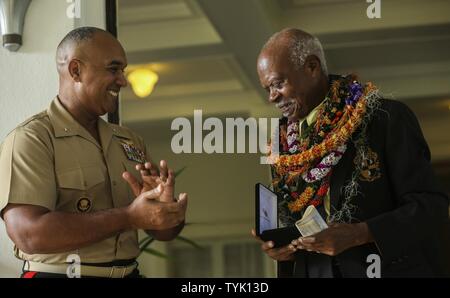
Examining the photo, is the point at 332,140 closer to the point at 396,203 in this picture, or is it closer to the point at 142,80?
the point at 396,203

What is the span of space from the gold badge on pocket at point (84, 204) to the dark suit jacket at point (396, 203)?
0.78 m

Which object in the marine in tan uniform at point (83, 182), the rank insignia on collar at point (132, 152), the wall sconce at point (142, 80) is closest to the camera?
the marine in tan uniform at point (83, 182)

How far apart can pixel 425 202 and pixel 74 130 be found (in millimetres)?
1166

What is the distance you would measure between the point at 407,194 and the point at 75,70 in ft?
3.89

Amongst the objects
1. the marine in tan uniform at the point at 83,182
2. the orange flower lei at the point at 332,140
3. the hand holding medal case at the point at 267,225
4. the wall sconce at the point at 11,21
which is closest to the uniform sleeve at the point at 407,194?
the orange flower lei at the point at 332,140

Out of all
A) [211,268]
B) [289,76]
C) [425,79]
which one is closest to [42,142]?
[289,76]

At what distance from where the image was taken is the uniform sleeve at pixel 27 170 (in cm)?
225

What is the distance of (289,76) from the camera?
2635mm

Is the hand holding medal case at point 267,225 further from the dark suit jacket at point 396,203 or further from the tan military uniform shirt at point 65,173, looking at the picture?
the tan military uniform shirt at point 65,173

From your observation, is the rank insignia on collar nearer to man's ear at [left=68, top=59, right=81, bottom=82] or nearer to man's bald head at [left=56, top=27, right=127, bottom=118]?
man's bald head at [left=56, top=27, right=127, bottom=118]

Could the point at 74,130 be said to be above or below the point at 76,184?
above

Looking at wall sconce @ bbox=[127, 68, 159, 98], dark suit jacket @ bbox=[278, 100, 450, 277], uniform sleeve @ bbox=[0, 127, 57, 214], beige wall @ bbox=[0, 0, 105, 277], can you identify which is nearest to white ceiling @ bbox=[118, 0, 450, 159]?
wall sconce @ bbox=[127, 68, 159, 98]
